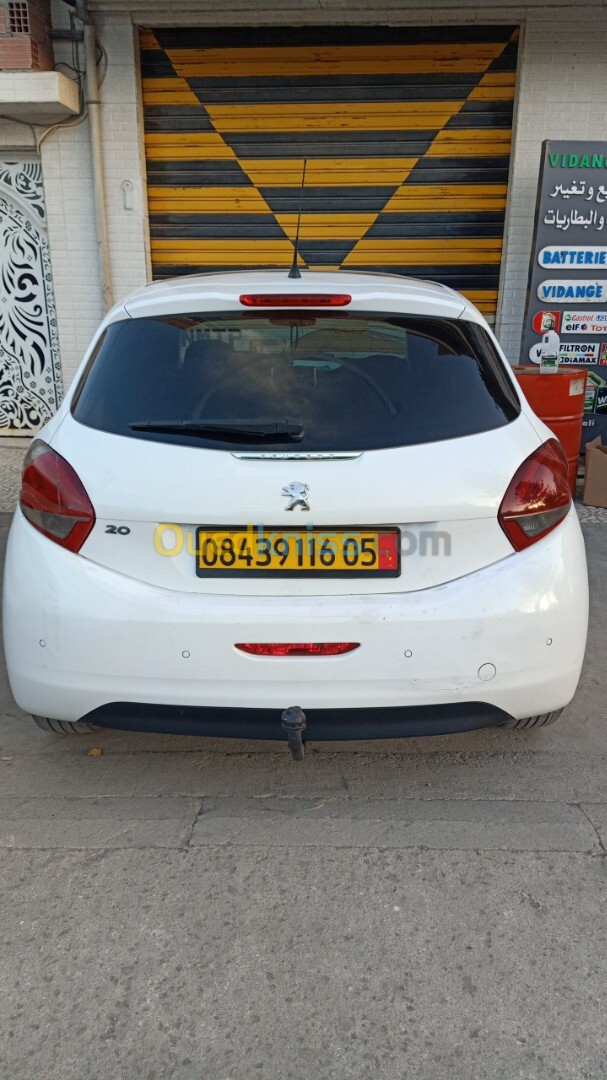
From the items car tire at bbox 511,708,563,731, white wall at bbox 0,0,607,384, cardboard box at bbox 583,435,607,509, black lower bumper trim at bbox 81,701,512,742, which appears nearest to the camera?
black lower bumper trim at bbox 81,701,512,742

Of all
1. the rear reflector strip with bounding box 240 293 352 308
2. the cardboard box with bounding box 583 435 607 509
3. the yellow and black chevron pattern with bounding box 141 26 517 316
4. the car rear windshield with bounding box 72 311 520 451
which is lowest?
the cardboard box with bounding box 583 435 607 509

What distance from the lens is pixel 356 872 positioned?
241 cm

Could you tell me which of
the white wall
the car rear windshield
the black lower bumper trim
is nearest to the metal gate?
the white wall

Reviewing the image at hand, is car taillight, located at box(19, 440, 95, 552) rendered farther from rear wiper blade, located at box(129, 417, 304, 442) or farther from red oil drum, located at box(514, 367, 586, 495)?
red oil drum, located at box(514, 367, 586, 495)

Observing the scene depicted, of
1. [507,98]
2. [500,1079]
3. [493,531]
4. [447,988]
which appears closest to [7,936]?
[447,988]

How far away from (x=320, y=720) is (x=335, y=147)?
21.2ft

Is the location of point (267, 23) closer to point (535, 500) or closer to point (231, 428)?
point (231, 428)

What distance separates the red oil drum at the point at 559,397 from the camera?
18.9 ft

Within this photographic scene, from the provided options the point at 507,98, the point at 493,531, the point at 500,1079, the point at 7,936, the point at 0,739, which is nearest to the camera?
the point at 500,1079

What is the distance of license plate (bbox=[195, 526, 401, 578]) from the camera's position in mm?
2318

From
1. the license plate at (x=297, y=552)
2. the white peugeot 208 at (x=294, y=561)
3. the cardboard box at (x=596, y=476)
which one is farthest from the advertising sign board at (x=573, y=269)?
the license plate at (x=297, y=552)

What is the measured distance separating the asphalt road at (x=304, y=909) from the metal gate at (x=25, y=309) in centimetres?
593

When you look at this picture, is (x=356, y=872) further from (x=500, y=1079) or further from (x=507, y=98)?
(x=507, y=98)

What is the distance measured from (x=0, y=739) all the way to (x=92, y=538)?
4.18 ft
